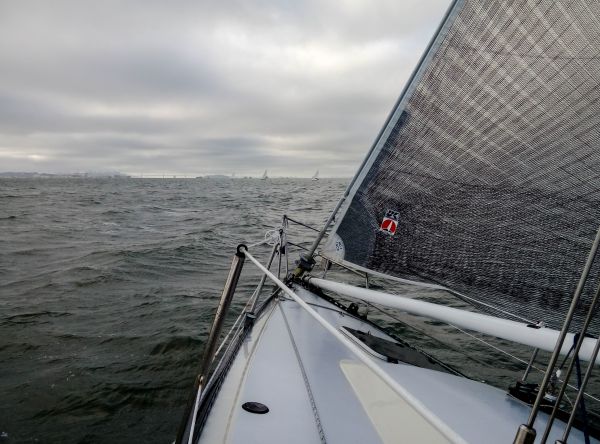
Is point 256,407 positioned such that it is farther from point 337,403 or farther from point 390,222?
point 390,222

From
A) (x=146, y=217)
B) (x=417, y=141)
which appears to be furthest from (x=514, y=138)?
(x=146, y=217)

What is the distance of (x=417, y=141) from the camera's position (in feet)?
8.69

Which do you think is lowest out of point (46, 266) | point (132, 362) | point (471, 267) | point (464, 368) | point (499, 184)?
point (46, 266)

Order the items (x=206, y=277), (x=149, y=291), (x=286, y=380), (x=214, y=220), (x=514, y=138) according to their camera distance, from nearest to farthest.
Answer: (x=514, y=138) → (x=286, y=380) → (x=149, y=291) → (x=206, y=277) → (x=214, y=220)

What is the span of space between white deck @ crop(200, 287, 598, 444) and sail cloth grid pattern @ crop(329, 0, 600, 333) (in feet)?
2.13

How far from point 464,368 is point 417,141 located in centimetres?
320

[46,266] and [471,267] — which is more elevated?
[471,267]

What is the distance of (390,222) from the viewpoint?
9.61ft

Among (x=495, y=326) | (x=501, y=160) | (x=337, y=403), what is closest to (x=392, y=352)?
(x=337, y=403)

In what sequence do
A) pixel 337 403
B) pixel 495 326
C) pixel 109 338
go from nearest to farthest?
pixel 495 326 → pixel 337 403 → pixel 109 338

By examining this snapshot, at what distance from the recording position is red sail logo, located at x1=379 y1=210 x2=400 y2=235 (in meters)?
2.91

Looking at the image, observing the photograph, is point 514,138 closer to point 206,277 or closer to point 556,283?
point 556,283

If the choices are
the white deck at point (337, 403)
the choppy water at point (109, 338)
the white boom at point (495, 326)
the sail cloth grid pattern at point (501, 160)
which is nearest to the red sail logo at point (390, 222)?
the sail cloth grid pattern at point (501, 160)

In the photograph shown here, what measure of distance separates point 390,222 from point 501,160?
2.91 ft
